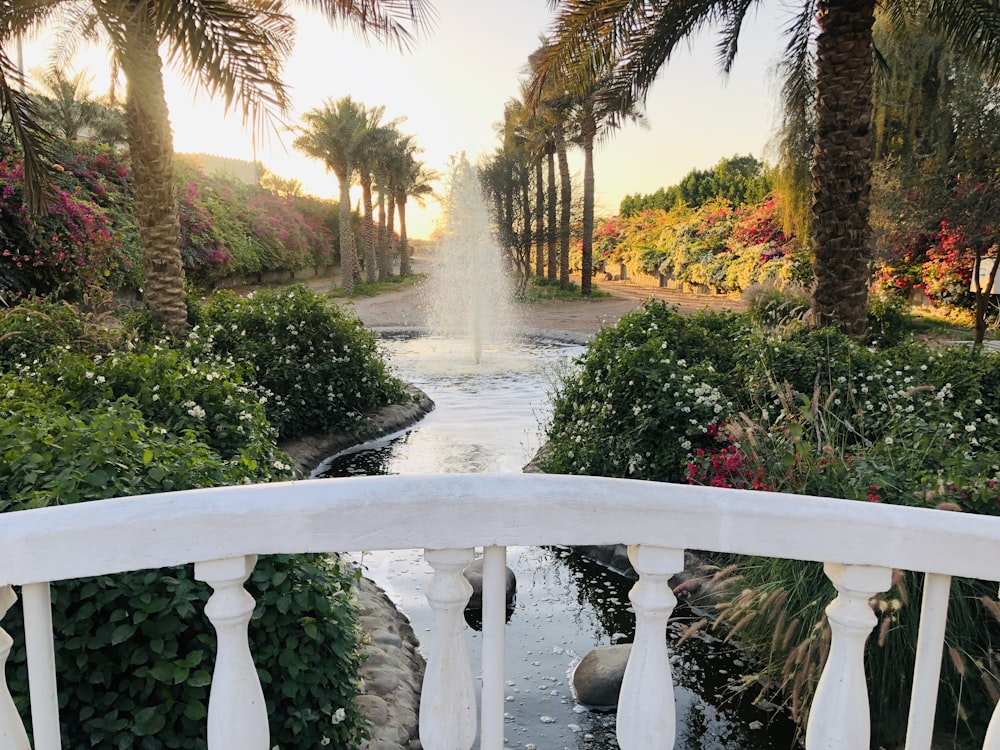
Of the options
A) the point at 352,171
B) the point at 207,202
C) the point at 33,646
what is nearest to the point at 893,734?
the point at 33,646

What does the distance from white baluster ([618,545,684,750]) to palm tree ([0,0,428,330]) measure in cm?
560

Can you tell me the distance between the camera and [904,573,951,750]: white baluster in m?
1.11

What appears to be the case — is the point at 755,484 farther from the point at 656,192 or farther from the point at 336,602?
the point at 656,192

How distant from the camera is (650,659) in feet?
3.68

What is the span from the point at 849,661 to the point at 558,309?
23647 mm

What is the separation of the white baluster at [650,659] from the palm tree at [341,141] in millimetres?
30027

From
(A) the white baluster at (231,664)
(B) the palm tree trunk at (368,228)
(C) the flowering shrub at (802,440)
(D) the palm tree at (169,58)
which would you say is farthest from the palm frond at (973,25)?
(B) the palm tree trunk at (368,228)

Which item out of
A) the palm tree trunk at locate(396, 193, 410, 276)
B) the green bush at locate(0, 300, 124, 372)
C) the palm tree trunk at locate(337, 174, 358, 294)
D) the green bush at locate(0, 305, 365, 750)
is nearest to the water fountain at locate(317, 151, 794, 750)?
the green bush at locate(0, 305, 365, 750)

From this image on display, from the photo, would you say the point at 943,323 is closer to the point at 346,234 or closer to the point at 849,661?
the point at 849,661

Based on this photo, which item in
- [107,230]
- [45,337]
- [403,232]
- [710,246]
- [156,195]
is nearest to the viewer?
[45,337]

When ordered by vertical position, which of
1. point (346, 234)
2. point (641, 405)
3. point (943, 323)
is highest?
point (346, 234)

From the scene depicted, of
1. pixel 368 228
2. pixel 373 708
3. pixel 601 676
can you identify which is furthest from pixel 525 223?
pixel 373 708

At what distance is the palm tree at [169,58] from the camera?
5469 mm

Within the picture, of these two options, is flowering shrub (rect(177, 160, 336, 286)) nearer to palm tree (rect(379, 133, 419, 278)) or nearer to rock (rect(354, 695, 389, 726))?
palm tree (rect(379, 133, 419, 278))
